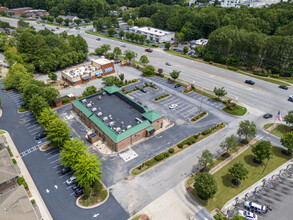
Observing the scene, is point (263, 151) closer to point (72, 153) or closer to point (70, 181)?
point (72, 153)

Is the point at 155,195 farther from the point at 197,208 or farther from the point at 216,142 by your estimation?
the point at 216,142

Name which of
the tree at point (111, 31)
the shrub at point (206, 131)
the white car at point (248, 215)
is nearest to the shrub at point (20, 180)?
the white car at point (248, 215)

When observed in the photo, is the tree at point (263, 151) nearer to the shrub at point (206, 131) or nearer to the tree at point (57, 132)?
the shrub at point (206, 131)

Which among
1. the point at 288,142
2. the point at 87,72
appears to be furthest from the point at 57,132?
the point at 288,142

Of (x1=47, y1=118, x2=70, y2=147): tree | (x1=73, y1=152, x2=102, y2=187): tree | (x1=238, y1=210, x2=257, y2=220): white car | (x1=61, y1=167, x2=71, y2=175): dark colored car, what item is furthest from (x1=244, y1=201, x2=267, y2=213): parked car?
(x1=47, y1=118, x2=70, y2=147): tree

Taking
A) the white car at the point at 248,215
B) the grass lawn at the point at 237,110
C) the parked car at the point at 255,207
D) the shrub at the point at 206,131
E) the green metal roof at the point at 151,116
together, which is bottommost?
the white car at the point at 248,215

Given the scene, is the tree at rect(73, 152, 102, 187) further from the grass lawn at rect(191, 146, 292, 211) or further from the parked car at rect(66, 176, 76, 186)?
the grass lawn at rect(191, 146, 292, 211)
